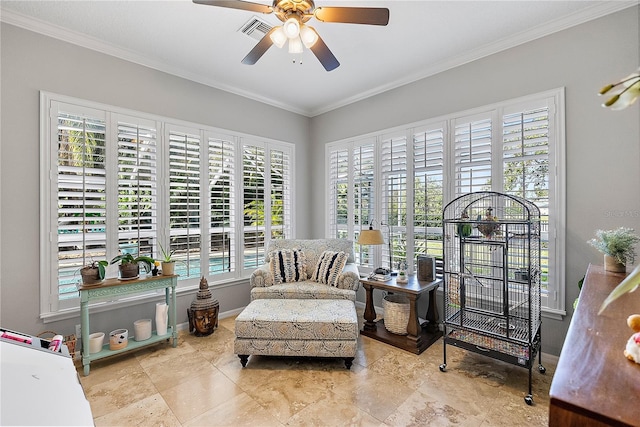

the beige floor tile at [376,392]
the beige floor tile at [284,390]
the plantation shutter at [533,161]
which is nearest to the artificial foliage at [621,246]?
the plantation shutter at [533,161]

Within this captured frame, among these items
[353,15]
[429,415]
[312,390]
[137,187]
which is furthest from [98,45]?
[429,415]

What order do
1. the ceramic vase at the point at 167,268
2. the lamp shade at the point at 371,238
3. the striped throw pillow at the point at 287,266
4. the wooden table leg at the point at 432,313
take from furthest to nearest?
1. the striped throw pillow at the point at 287,266
2. the lamp shade at the point at 371,238
3. the wooden table leg at the point at 432,313
4. the ceramic vase at the point at 167,268

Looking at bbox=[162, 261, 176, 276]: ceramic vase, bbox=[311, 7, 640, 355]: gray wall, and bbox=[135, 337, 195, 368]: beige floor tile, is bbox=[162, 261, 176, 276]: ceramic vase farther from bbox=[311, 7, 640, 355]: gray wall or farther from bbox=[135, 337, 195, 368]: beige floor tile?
bbox=[311, 7, 640, 355]: gray wall

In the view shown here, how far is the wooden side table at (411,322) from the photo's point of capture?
2732 millimetres

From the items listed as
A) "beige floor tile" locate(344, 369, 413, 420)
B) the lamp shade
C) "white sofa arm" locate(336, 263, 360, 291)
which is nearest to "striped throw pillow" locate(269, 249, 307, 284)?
"white sofa arm" locate(336, 263, 360, 291)

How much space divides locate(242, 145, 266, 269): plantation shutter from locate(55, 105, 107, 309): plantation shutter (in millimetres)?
1514

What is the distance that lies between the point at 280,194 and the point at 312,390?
269 cm

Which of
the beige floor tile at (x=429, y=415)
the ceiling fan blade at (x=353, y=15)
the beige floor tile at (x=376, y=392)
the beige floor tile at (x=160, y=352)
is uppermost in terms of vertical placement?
the ceiling fan blade at (x=353, y=15)

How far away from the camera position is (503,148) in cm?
272

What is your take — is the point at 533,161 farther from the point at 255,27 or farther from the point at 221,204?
the point at 221,204

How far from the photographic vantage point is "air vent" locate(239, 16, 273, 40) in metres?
2.39

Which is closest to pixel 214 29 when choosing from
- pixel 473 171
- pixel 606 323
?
pixel 473 171

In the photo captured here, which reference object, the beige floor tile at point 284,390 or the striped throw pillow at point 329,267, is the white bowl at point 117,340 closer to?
the beige floor tile at point 284,390

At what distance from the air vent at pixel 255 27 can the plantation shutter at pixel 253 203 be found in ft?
4.92
